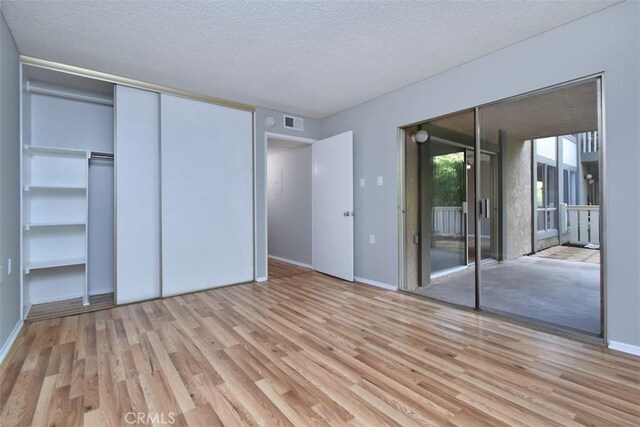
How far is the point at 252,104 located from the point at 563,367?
165 inches

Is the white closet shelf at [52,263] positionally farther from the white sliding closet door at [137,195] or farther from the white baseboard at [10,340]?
the white baseboard at [10,340]

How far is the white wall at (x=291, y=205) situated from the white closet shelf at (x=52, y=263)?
3.11m

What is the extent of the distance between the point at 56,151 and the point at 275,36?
2636 millimetres

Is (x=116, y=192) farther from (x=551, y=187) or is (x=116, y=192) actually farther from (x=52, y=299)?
(x=551, y=187)

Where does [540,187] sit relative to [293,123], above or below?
below

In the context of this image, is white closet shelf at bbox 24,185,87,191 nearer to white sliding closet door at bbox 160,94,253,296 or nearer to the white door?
white sliding closet door at bbox 160,94,253,296

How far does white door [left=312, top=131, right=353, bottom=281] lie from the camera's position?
4117mm

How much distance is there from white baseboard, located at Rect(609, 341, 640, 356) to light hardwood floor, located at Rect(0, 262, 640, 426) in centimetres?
10

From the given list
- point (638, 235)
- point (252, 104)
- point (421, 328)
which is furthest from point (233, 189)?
point (638, 235)

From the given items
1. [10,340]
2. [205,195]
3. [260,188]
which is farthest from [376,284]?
[10,340]

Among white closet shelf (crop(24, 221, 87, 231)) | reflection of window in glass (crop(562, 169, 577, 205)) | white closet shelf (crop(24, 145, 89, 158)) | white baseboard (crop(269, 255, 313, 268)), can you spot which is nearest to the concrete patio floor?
reflection of window in glass (crop(562, 169, 577, 205))

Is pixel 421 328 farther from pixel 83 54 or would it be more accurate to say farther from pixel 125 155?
pixel 83 54

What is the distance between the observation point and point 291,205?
18.2 ft

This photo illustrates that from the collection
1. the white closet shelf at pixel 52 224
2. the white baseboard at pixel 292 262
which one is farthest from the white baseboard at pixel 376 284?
the white closet shelf at pixel 52 224
